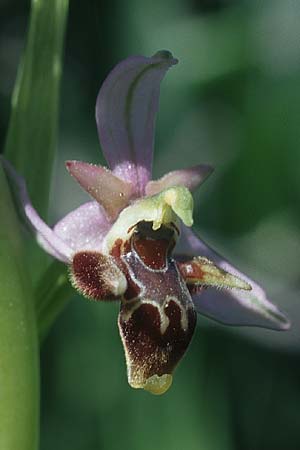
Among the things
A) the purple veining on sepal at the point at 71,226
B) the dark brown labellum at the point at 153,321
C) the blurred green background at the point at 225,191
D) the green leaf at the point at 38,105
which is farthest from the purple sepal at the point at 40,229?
the blurred green background at the point at 225,191

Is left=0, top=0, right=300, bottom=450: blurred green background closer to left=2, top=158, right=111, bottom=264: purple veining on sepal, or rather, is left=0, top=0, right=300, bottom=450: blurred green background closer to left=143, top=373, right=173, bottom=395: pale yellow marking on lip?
left=2, top=158, right=111, bottom=264: purple veining on sepal

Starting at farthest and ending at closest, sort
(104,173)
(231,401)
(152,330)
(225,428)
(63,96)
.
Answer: (63,96) < (231,401) < (225,428) < (104,173) < (152,330)

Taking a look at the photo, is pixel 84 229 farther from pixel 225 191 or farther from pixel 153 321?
pixel 225 191

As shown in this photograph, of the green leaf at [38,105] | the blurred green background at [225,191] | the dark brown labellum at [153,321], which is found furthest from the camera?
the blurred green background at [225,191]

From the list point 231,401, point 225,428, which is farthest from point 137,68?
point 231,401

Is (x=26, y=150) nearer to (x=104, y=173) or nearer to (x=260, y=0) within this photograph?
(x=104, y=173)

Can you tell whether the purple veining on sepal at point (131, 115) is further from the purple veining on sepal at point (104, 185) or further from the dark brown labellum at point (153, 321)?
the dark brown labellum at point (153, 321)
